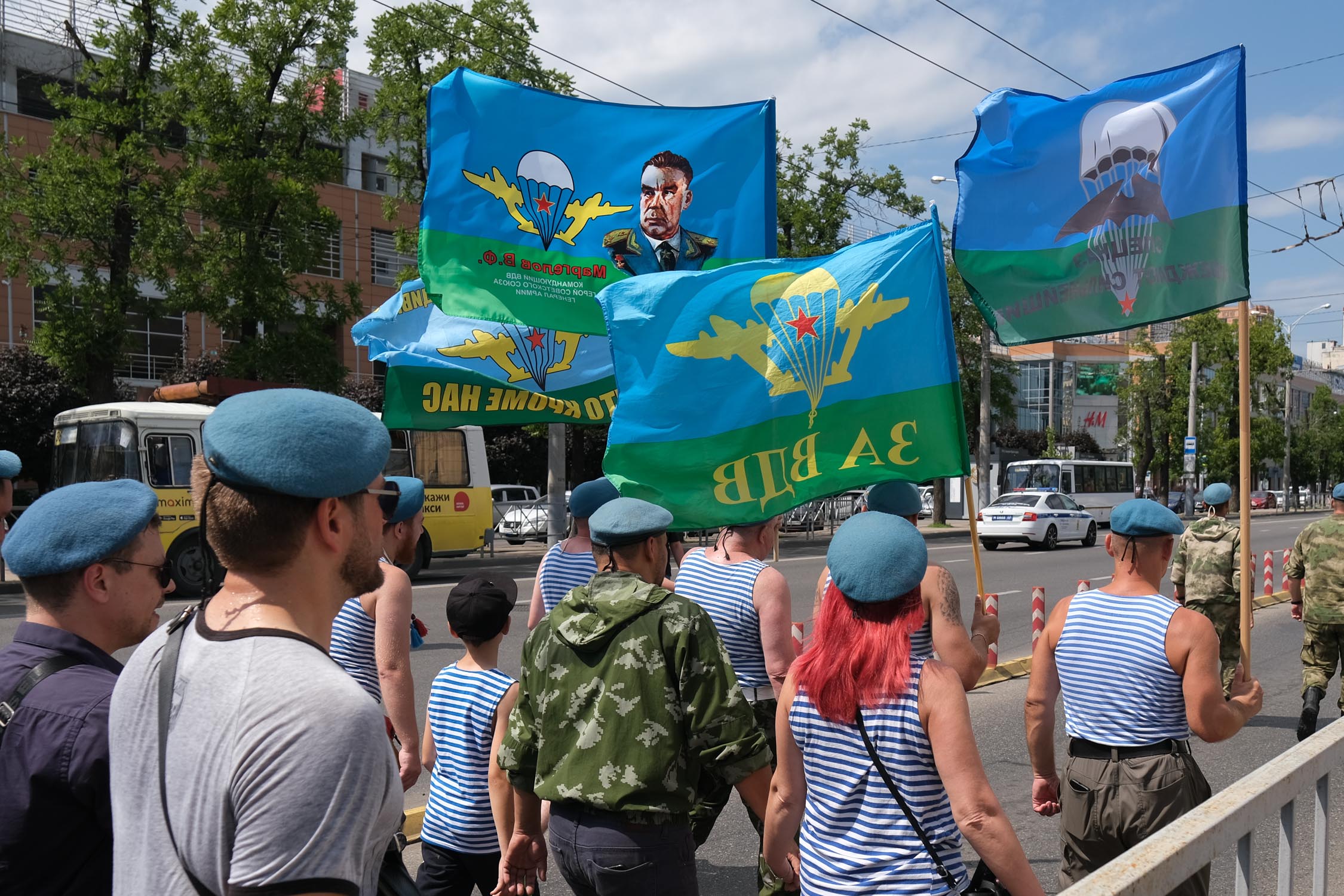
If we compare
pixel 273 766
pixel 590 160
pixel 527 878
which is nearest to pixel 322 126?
pixel 590 160

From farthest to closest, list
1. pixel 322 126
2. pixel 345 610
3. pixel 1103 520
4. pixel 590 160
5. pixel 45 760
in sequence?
pixel 1103 520 → pixel 322 126 → pixel 590 160 → pixel 345 610 → pixel 45 760

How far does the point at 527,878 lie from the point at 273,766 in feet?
7.02

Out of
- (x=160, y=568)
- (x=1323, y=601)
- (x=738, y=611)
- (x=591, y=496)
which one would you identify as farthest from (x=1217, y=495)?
(x=160, y=568)

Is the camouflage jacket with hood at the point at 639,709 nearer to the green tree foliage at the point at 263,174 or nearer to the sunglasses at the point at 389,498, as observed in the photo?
the sunglasses at the point at 389,498

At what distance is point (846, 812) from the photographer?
2.70 metres

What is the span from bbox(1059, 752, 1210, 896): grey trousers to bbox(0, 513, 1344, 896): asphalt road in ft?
0.90

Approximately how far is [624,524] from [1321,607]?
6032 mm

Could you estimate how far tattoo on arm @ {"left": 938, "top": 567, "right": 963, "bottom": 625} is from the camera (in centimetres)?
402

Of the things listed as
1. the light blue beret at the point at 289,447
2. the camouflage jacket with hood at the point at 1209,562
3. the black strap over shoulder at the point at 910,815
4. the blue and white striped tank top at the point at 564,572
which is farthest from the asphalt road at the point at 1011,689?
the light blue beret at the point at 289,447

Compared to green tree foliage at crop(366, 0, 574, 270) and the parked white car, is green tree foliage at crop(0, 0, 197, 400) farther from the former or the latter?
the parked white car

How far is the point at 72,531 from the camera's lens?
7.86 ft

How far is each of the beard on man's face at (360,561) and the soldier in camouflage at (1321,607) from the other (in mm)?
7249

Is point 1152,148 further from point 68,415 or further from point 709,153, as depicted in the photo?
Result: point 68,415

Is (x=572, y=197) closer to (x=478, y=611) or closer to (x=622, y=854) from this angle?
(x=478, y=611)
